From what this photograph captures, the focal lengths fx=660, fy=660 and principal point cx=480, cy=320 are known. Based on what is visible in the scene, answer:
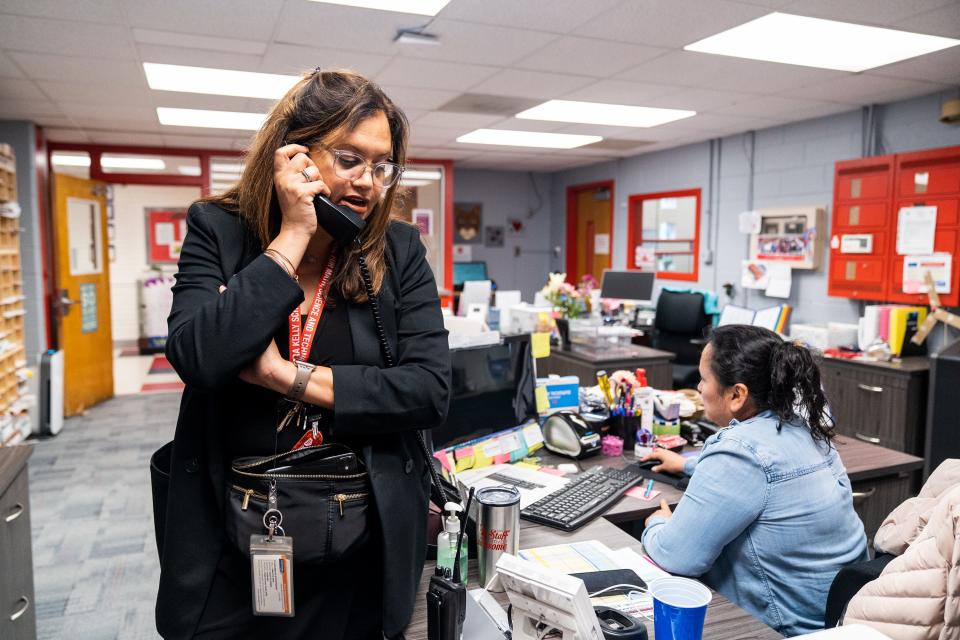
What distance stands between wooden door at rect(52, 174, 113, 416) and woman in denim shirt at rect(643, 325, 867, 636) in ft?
19.8

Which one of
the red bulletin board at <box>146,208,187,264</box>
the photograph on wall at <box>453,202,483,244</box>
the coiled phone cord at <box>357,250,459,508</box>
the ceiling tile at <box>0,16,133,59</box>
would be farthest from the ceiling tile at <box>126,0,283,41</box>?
the red bulletin board at <box>146,208,187,264</box>

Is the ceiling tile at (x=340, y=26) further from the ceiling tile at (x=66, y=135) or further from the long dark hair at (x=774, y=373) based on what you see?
A: the ceiling tile at (x=66, y=135)

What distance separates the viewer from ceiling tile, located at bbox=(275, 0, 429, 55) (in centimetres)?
317

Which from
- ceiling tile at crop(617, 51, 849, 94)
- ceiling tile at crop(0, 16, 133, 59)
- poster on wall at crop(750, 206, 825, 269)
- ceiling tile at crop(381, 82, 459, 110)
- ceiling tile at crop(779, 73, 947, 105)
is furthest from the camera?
poster on wall at crop(750, 206, 825, 269)

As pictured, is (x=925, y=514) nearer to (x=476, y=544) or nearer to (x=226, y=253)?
(x=476, y=544)

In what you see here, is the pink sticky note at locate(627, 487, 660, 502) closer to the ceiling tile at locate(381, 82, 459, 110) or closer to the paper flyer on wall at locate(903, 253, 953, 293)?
the ceiling tile at locate(381, 82, 459, 110)

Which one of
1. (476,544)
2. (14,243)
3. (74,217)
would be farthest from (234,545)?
(74,217)

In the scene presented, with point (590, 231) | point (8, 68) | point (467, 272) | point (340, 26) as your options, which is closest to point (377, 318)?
point (340, 26)

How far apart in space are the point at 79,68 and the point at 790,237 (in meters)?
5.52

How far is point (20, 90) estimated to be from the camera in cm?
460

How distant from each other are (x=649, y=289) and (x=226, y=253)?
17.9 ft

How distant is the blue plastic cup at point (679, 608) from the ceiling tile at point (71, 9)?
334 cm

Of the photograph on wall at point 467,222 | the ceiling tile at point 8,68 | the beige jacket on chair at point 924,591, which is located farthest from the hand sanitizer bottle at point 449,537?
the photograph on wall at point 467,222

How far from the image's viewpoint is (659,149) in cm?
743
